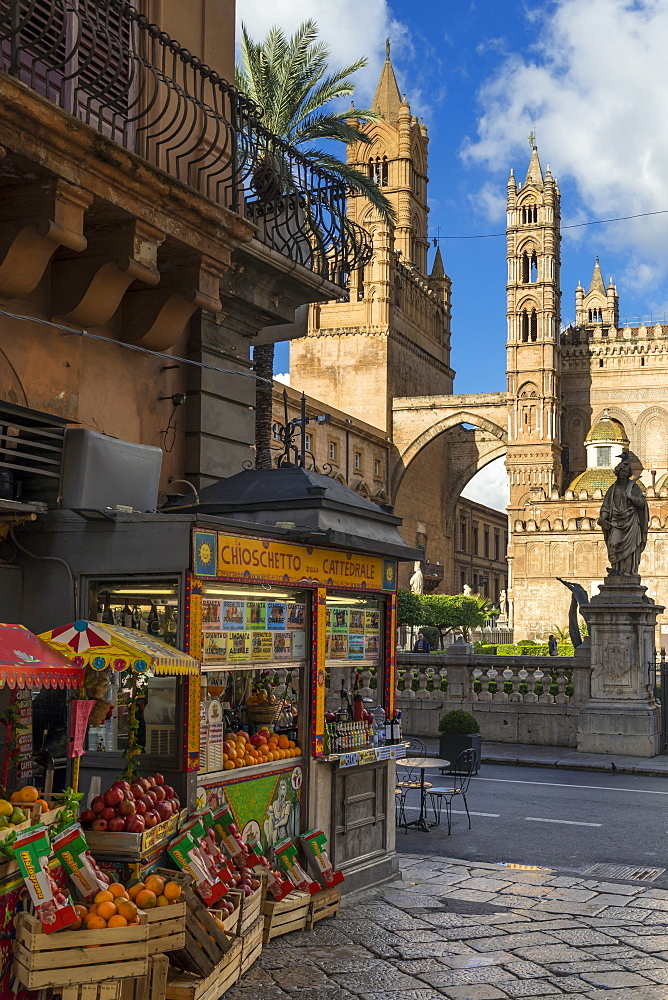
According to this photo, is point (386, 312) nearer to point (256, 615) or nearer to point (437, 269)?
point (437, 269)

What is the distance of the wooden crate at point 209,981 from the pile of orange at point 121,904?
1.16 feet

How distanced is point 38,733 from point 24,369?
247cm

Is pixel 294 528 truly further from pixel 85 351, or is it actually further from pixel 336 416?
pixel 336 416

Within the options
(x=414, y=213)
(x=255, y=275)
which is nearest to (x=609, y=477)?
(x=414, y=213)

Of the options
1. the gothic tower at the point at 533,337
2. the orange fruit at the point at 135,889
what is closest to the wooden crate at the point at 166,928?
the orange fruit at the point at 135,889

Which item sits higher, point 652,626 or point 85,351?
point 85,351

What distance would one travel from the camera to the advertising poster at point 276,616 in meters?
7.16

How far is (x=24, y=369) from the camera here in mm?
7395

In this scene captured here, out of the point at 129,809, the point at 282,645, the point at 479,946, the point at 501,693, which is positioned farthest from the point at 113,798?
the point at 501,693

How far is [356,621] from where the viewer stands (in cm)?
830

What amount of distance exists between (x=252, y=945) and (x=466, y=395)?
204 feet

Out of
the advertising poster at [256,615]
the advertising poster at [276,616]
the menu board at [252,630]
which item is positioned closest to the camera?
the menu board at [252,630]

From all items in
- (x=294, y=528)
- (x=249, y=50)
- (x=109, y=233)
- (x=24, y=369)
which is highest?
(x=249, y=50)

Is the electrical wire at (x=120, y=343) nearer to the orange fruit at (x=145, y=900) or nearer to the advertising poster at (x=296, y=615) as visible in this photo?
the advertising poster at (x=296, y=615)
